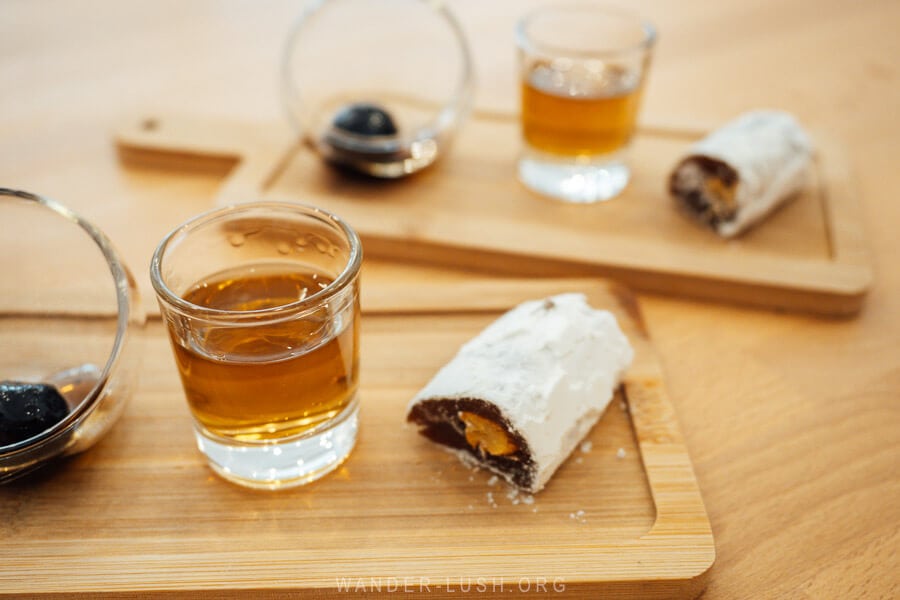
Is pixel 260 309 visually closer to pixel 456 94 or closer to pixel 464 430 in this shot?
pixel 464 430

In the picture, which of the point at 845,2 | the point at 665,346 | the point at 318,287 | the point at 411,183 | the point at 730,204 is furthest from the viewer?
the point at 845,2

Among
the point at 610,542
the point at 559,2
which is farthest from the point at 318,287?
the point at 559,2

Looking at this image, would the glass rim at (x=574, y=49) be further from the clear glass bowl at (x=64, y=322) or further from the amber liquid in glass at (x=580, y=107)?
the clear glass bowl at (x=64, y=322)

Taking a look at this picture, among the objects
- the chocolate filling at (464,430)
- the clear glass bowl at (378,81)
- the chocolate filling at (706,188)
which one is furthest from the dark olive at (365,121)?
the chocolate filling at (464,430)

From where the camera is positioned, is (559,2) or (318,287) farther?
(559,2)

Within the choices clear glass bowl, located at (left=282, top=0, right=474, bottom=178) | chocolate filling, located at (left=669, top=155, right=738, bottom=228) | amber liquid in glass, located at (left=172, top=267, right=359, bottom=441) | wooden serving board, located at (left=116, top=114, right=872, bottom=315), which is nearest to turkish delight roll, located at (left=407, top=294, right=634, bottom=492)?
amber liquid in glass, located at (left=172, top=267, right=359, bottom=441)

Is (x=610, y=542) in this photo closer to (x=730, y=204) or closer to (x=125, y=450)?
(x=125, y=450)
